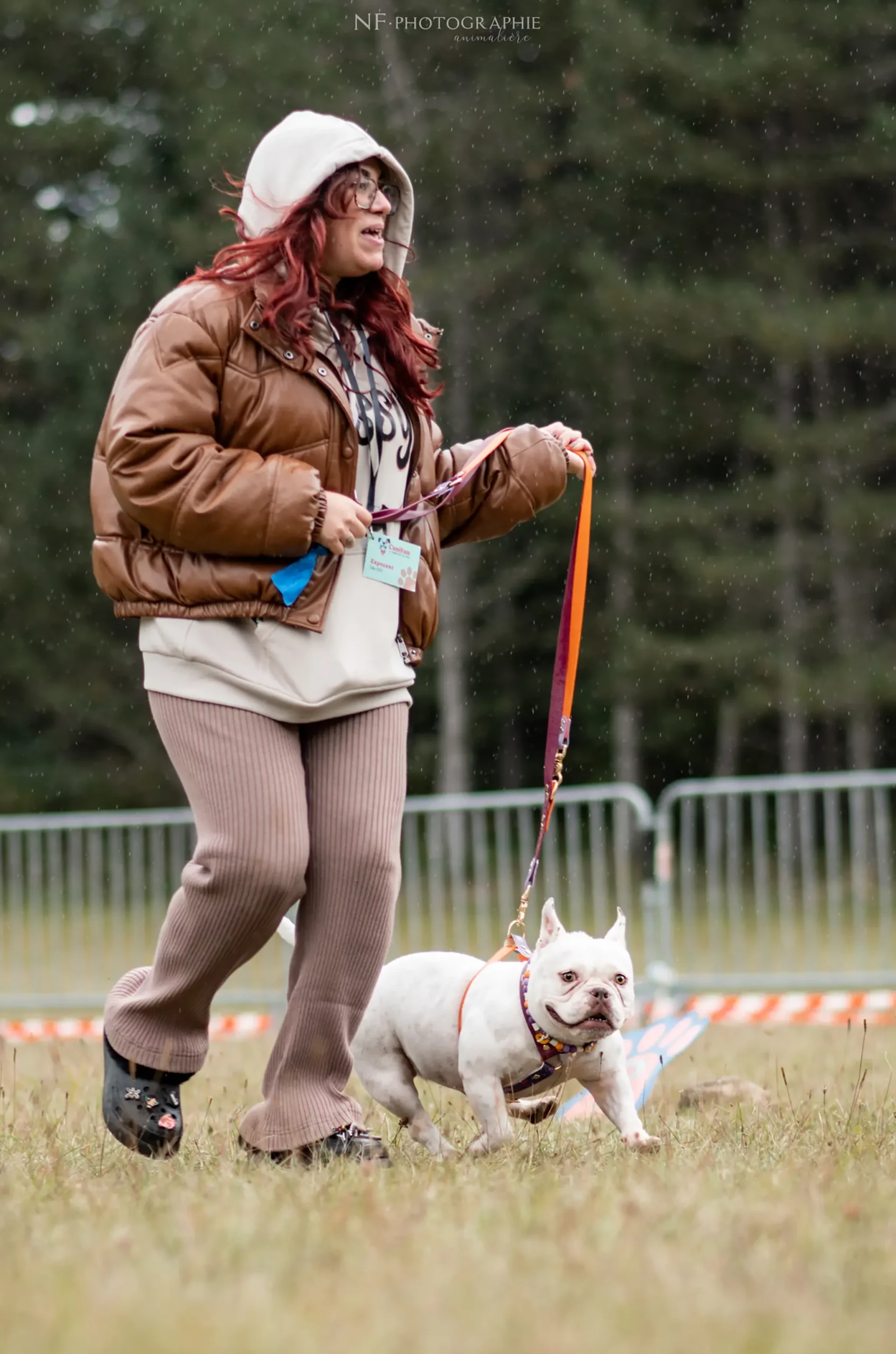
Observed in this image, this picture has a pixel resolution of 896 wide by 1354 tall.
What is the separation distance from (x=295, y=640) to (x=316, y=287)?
0.66 meters

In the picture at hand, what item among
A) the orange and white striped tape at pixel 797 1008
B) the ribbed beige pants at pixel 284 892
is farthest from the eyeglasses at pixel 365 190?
the orange and white striped tape at pixel 797 1008

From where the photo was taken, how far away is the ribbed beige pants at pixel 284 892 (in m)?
3.33

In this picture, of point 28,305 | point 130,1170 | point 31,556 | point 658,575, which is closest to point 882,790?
point 130,1170

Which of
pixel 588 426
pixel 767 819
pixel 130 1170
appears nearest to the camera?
pixel 130 1170

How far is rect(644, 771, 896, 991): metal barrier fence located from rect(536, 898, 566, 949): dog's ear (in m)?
5.79

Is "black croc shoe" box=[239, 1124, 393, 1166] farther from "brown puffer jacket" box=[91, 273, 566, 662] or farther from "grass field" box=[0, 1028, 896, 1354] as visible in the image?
"brown puffer jacket" box=[91, 273, 566, 662]

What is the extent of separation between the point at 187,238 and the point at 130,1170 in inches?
722

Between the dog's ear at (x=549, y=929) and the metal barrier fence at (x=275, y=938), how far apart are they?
574cm

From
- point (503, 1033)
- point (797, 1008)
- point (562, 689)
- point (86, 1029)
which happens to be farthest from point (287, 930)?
point (86, 1029)

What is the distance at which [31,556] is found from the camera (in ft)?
75.3

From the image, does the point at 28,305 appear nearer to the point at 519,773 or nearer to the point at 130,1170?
the point at 519,773

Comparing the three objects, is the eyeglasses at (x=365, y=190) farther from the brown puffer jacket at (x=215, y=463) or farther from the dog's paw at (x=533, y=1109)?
the dog's paw at (x=533, y=1109)

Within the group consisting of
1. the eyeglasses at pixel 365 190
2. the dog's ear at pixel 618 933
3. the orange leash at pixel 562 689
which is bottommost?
the dog's ear at pixel 618 933

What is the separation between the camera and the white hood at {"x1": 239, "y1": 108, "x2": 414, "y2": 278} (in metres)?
3.36
